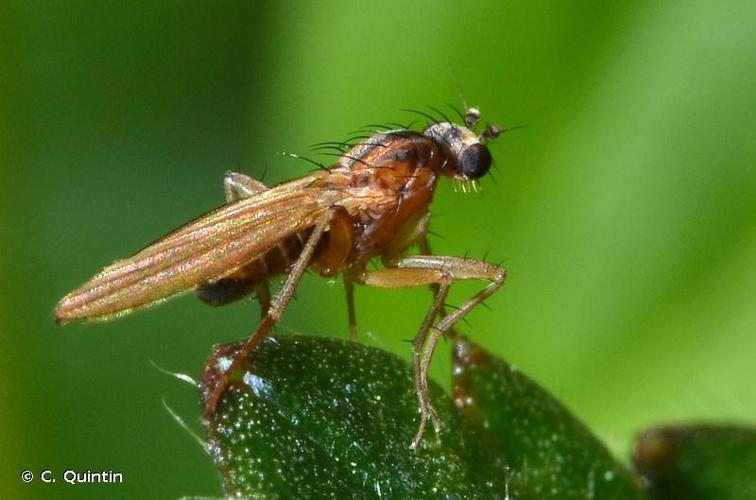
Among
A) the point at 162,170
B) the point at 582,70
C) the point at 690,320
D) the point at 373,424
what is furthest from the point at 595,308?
the point at 162,170

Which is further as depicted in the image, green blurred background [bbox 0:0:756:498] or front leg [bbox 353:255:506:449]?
green blurred background [bbox 0:0:756:498]

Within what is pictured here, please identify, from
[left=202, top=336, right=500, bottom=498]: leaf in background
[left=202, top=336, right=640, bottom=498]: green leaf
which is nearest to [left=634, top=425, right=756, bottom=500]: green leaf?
[left=202, top=336, right=640, bottom=498]: green leaf

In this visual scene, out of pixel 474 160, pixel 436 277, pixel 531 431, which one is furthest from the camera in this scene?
pixel 474 160

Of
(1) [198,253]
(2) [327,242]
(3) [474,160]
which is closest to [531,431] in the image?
(2) [327,242]

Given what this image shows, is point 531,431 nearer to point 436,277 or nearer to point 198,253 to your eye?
point 436,277

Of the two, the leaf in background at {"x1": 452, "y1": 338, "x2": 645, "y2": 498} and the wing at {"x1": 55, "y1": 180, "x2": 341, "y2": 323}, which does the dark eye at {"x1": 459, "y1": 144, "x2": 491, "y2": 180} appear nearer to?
the wing at {"x1": 55, "y1": 180, "x2": 341, "y2": 323}

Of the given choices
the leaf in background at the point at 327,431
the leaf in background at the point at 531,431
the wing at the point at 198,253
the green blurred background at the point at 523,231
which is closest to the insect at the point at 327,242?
the wing at the point at 198,253

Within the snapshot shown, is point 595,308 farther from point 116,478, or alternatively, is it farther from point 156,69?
point 156,69
